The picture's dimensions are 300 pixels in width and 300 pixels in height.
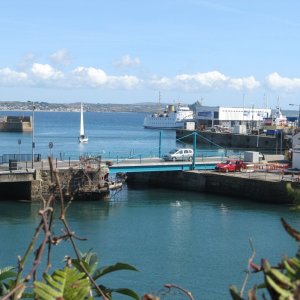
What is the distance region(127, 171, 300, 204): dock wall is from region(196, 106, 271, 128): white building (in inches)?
2827

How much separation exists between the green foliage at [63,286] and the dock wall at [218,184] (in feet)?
107

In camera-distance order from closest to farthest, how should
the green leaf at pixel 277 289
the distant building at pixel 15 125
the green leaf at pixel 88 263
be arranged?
the green leaf at pixel 277 289
the green leaf at pixel 88 263
the distant building at pixel 15 125

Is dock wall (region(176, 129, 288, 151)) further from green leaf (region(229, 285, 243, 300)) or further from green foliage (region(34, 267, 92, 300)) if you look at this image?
green leaf (region(229, 285, 243, 300))

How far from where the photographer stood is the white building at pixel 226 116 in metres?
119

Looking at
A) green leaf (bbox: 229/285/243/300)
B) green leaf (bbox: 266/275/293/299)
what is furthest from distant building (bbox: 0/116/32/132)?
green leaf (bbox: 266/275/293/299)

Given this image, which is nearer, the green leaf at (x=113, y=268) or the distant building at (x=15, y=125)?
the green leaf at (x=113, y=268)

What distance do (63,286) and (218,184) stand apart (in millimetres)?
38001

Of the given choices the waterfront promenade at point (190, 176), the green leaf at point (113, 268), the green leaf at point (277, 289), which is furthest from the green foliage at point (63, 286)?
the waterfront promenade at point (190, 176)

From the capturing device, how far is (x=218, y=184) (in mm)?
40406

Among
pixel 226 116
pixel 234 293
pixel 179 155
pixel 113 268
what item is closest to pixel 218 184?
pixel 179 155

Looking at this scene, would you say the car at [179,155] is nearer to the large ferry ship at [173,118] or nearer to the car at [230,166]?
the car at [230,166]

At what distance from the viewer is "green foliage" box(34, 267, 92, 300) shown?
2637 mm

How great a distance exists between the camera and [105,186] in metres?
36.6

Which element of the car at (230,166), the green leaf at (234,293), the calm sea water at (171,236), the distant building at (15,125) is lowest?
the distant building at (15,125)
